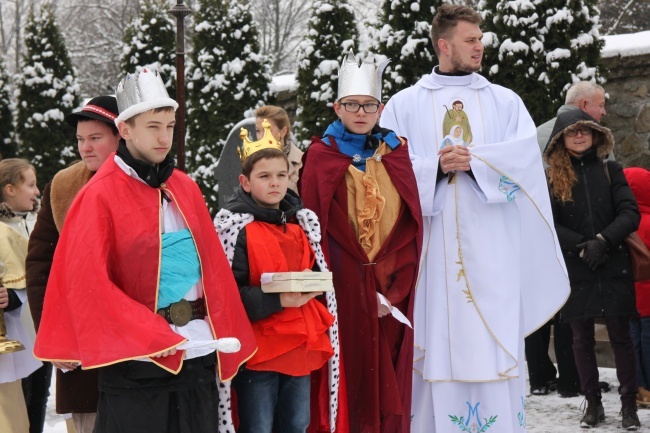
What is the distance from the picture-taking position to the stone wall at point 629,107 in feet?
28.7

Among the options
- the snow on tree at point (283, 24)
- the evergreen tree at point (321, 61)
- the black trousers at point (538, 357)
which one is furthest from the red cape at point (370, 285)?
the snow on tree at point (283, 24)

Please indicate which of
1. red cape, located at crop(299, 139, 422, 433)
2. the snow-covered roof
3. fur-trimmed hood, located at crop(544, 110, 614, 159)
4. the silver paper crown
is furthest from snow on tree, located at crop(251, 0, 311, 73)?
red cape, located at crop(299, 139, 422, 433)

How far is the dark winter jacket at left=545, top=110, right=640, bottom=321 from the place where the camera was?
606 cm

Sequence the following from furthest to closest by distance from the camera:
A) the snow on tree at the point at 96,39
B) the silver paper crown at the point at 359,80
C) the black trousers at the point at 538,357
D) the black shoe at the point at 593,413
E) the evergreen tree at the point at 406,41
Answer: the snow on tree at the point at 96,39, the evergreen tree at the point at 406,41, the black trousers at the point at 538,357, the black shoe at the point at 593,413, the silver paper crown at the point at 359,80

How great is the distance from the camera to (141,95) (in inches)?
139

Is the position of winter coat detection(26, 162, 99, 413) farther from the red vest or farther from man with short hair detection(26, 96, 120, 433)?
the red vest

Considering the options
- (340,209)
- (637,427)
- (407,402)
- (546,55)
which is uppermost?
(546,55)

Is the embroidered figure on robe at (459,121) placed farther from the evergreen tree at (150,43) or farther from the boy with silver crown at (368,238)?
the evergreen tree at (150,43)

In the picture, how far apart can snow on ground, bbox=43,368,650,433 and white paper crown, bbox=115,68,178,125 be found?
136 inches

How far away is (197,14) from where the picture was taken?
13.4m

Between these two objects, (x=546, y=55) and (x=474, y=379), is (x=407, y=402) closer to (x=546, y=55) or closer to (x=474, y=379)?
(x=474, y=379)

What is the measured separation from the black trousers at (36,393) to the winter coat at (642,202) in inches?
146

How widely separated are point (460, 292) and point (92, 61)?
27.2 m

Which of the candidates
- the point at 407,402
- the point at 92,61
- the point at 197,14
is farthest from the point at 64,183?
the point at 92,61
